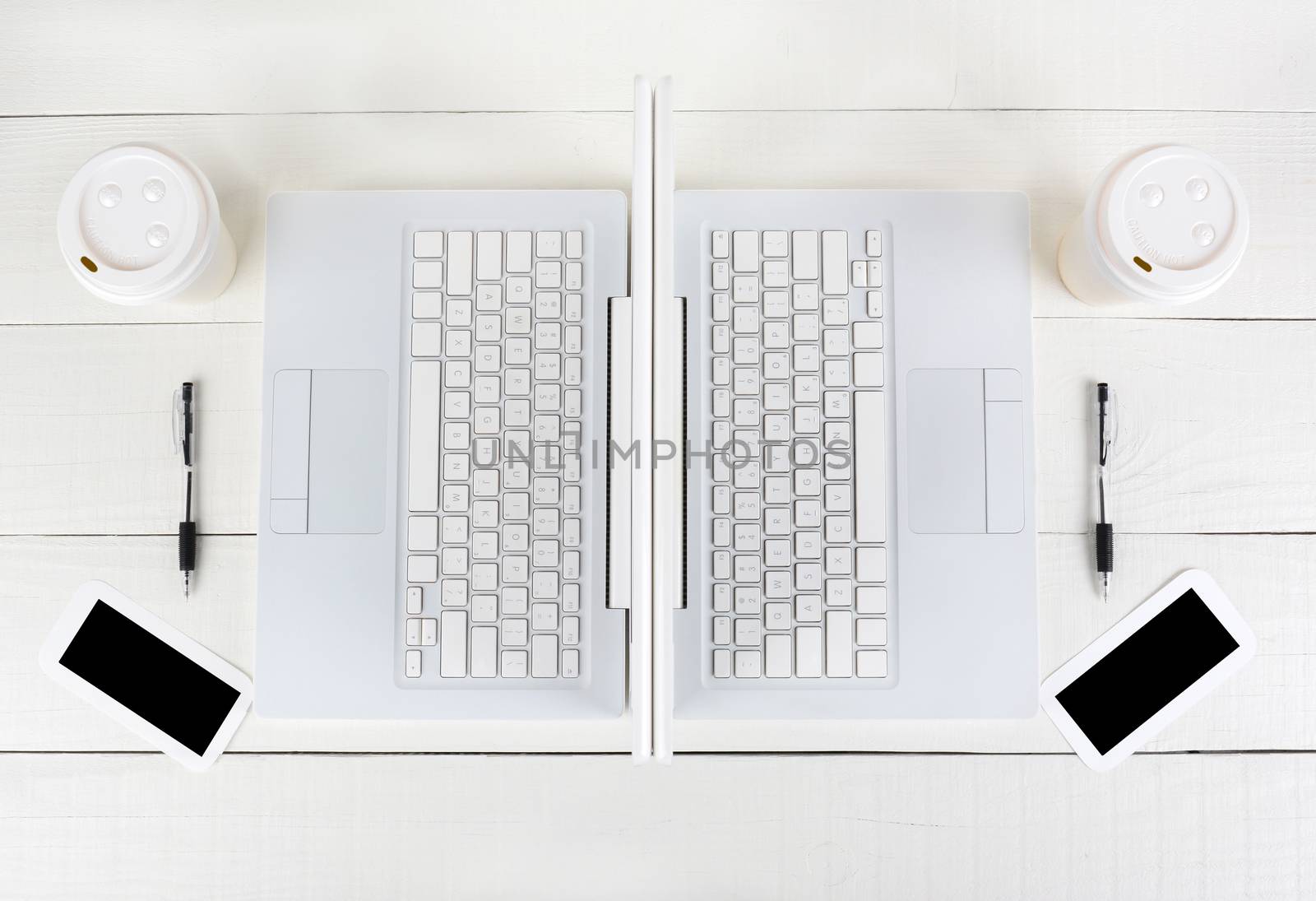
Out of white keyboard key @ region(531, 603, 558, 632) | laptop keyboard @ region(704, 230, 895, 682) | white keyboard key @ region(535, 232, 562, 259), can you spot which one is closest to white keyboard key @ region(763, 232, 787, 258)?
laptop keyboard @ region(704, 230, 895, 682)

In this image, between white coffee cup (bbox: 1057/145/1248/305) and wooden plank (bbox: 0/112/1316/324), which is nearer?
white coffee cup (bbox: 1057/145/1248/305)

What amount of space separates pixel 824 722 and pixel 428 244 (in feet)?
2.05

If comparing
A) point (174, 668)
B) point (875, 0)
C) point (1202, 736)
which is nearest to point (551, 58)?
point (875, 0)

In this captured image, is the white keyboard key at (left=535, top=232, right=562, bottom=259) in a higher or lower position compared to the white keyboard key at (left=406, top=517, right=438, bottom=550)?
higher

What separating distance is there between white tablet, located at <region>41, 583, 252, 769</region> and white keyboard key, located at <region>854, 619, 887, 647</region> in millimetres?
620

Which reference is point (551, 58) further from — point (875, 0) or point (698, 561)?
point (698, 561)

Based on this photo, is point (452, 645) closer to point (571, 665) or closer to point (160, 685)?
point (571, 665)

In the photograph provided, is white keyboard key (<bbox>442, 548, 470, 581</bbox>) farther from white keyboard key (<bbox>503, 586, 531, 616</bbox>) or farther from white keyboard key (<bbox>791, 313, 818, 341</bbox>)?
white keyboard key (<bbox>791, 313, 818, 341</bbox>)

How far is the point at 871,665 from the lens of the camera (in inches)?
29.7

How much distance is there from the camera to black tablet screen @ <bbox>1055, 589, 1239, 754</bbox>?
31.5 inches

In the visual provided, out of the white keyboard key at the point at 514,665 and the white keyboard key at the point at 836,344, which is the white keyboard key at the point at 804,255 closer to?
the white keyboard key at the point at 836,344

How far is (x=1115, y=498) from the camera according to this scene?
817 mm

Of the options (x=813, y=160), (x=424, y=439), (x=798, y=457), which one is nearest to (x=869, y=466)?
(x=798, y=457)

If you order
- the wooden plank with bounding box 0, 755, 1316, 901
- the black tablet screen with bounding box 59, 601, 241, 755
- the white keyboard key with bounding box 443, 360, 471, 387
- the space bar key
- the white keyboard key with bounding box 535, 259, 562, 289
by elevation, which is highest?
the white keyboard key with bounding box 535, 259, 562, 289
